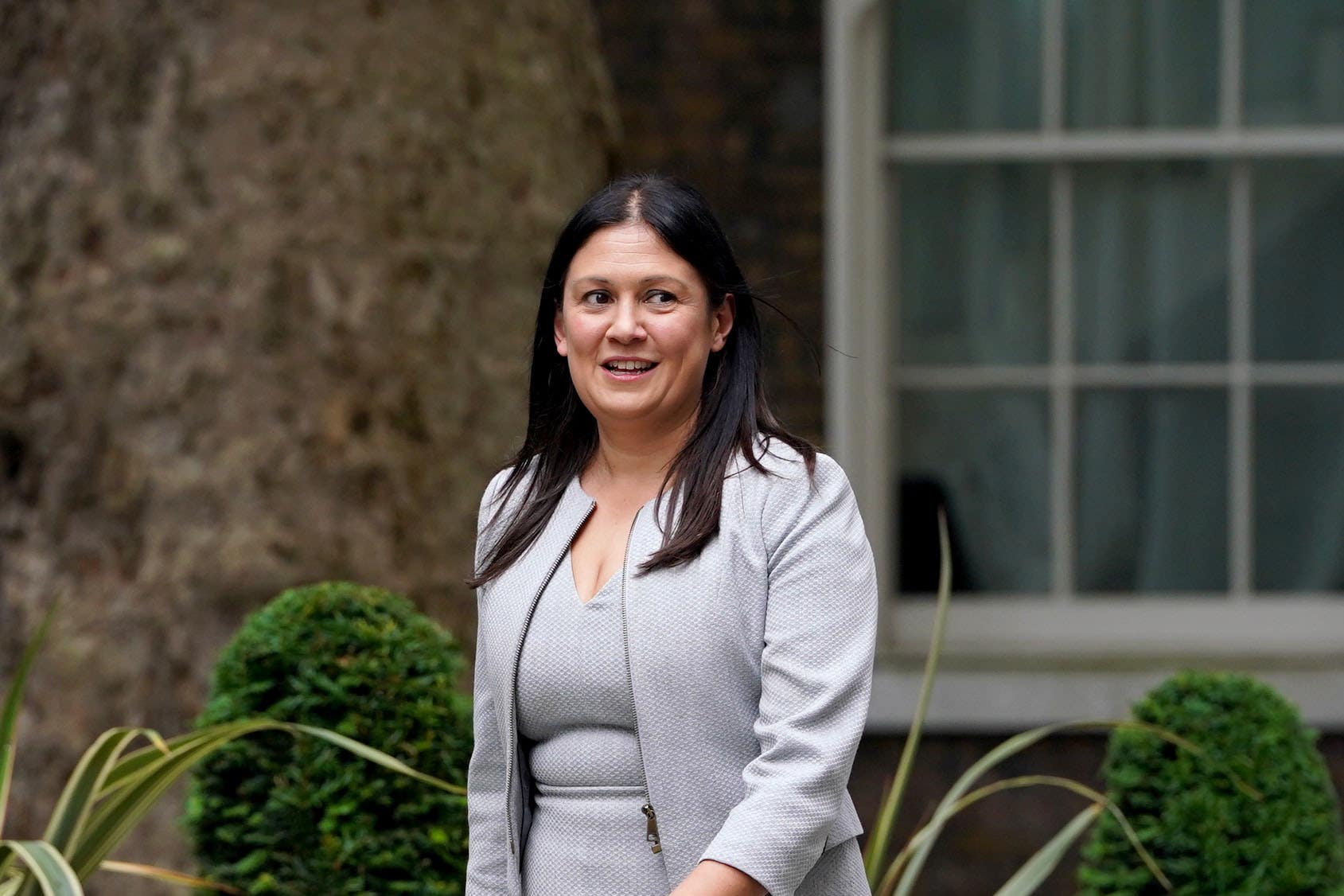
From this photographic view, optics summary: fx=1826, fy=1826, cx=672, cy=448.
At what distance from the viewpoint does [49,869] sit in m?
2.80

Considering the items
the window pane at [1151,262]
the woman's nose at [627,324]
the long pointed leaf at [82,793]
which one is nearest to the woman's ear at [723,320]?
the woman's nose at [627,324]

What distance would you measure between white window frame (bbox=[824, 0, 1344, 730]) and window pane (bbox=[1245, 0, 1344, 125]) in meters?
0.05

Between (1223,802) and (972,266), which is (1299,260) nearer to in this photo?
(972,266)

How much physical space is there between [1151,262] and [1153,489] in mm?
728

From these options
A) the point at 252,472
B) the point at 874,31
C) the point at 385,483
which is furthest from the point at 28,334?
the point at 874,31

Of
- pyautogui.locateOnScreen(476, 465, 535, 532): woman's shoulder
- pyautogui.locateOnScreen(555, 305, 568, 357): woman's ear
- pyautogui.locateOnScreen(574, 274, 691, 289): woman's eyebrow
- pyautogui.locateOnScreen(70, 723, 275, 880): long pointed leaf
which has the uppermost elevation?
pyautogui.locateOnScreen(574, 274, 691, 289): woman's eyebrow

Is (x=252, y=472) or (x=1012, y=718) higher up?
(x=252, y=472)

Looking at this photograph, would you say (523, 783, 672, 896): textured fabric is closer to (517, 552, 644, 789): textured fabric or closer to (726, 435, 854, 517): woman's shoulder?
(517, 552, 644, 789): textured fabric

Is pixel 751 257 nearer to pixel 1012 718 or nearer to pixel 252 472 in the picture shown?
pixel 1012 718

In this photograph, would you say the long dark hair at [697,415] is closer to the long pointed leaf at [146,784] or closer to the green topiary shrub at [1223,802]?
the long pointed leaf at [146,784]

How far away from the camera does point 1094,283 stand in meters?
5.85

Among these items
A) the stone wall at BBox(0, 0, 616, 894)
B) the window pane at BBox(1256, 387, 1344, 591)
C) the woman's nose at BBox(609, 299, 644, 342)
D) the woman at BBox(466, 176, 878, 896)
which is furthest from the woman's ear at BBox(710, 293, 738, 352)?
the window pane at BBox(1256, 387, 1344, 591)

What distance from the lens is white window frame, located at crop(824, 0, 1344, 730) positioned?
5570mm

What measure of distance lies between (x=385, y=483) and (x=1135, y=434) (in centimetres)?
262
